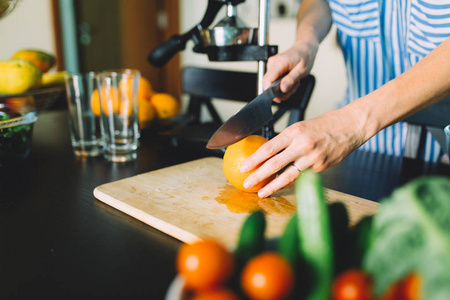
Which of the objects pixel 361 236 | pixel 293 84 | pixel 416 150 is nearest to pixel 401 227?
pixel 361 236

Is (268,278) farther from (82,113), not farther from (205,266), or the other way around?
(82,113)

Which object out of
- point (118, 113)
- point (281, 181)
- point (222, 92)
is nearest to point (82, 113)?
point (118, 113)

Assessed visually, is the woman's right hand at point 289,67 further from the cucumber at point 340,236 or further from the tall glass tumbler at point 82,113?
the cucumber at point 340,236

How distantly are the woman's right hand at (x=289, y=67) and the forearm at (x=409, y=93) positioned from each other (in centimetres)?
25

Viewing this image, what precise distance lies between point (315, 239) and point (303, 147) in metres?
0.39

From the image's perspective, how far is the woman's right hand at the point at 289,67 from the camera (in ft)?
3.21

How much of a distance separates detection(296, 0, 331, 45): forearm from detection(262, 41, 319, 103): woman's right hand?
12 centimetres

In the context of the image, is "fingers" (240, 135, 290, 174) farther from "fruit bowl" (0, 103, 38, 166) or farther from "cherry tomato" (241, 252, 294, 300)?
"fruit bowl" (0, 103, 38, 166)

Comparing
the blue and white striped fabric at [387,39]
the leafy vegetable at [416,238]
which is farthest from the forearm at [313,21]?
the leafy vegetable at [416,238]

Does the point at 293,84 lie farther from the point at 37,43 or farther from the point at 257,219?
the point at 37,43

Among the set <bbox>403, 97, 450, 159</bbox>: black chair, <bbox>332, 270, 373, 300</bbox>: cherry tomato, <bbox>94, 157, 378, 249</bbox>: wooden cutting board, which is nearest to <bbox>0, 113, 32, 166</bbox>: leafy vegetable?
<bbox>94, 157, 378, 249</bbox>: wooden cutting board

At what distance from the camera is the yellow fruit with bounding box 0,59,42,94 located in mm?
1142

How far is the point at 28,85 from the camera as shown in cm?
117

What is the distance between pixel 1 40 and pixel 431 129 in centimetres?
365
